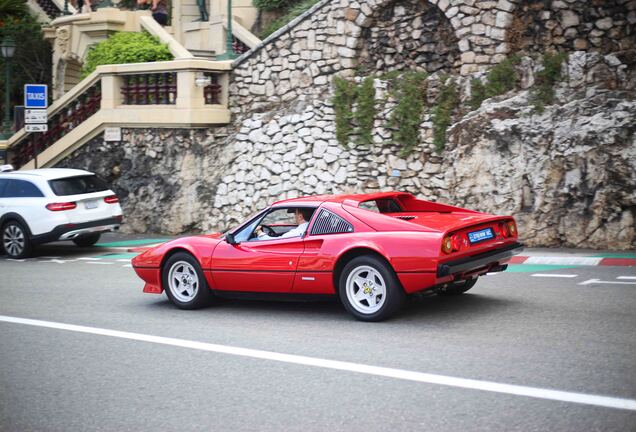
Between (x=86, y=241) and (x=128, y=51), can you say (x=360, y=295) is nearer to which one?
(x=86, y=241)

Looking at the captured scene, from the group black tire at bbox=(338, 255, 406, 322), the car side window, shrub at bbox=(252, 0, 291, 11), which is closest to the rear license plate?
black tire at bbox=(338, 255, 406, 322)

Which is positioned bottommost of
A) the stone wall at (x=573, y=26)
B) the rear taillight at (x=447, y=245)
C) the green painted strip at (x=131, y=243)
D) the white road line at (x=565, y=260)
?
the green painted strip at (x=131, y=243)

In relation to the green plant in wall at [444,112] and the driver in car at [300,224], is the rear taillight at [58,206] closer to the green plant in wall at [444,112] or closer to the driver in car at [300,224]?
the green plant in wall at [444,112]

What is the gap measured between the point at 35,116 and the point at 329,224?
42.9ft

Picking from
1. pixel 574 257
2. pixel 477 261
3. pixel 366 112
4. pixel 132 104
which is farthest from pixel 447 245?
pixel 132 104

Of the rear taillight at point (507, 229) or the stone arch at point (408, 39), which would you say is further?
the stone arch at point (408, 39)

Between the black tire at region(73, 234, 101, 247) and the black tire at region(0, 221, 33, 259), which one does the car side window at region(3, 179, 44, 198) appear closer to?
the black tire at region(0, 221, 33, 259)

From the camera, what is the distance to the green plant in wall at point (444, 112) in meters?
16.2

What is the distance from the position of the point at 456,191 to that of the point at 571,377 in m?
9.67

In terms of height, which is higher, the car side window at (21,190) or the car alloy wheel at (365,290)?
the car side window at (21,190)

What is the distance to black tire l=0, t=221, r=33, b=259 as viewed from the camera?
16.3 meters

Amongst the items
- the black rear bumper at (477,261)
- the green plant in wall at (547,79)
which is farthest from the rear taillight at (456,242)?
the green plant in wall at (547,79)

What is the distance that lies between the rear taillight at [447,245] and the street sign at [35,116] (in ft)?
46.7

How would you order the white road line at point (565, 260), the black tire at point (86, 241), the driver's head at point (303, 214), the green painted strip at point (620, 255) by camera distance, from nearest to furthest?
the driver's head at point (303, 214) → the white road line at point (565, 260) → the green painted strip at point (620, 255) → the black tire at point (86, 241)
